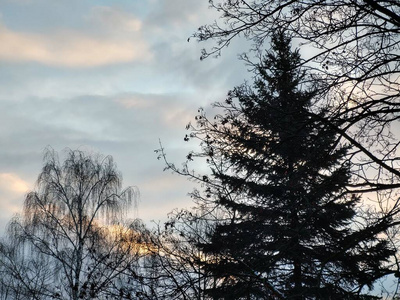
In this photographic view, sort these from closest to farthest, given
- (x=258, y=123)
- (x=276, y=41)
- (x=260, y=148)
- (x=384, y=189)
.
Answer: (x=384, y=189) < (x=276, y=41) < (x=260, y=148) < (x=258, y=123)

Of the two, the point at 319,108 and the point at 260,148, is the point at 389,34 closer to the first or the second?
the point at 319,108

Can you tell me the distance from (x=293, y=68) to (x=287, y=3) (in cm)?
77

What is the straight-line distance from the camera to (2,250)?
21562 millimetres

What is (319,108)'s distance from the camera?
22.3ft

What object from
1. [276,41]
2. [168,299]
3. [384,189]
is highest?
[276,41]

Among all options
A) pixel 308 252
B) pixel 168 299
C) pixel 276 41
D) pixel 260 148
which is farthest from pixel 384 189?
pixel 308 252

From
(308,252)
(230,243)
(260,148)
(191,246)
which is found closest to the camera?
(260,148)

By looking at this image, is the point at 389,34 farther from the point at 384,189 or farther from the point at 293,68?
the point at 384,189

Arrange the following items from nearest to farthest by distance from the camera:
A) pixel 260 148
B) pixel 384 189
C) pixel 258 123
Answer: pixel 384 189 → pixel 260 148 → pixel 258 123

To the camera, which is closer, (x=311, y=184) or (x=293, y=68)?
(x=293, y=68)

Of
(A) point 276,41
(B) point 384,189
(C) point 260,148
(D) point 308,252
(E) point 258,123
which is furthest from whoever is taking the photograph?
(D) point 308,252

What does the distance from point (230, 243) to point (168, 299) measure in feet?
14.7

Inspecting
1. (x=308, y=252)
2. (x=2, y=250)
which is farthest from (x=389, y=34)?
(x=2, y=250)

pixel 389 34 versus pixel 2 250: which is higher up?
pixel 2 250
